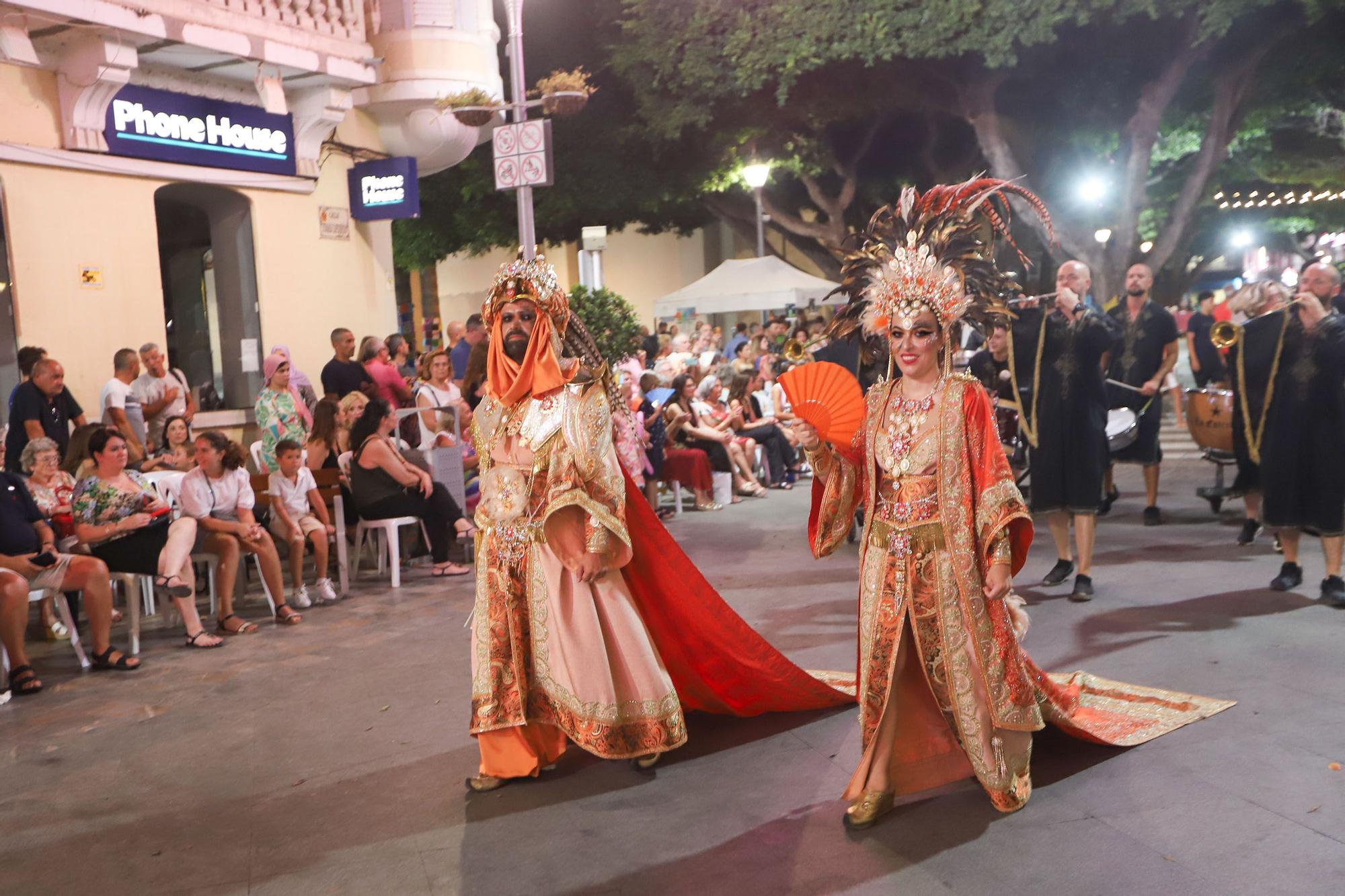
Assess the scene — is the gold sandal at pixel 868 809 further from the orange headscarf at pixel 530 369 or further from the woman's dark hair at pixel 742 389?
the woman's dark hair at pixel 742 389

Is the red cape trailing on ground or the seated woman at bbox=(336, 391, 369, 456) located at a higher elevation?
the seated woman at bbox=(336, 391, 369, 456)

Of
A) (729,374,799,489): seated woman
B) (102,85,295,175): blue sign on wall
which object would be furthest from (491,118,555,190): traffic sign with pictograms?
(729,374,799,489): seated woman

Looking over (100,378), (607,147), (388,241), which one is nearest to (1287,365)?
(100,378)

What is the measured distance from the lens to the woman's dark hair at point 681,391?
1234 cm

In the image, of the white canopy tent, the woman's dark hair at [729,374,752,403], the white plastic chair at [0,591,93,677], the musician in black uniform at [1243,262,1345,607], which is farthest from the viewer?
the white canopy tent

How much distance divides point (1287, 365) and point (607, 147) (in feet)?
51.2

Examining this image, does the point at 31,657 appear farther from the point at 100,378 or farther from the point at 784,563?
the point at 784,563

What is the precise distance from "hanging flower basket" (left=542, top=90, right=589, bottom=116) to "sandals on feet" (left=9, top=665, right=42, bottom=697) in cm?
701

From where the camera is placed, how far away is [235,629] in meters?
7.54

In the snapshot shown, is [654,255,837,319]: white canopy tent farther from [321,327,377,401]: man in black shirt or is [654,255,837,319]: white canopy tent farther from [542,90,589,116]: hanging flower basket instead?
[321,327,377,401]: man in black shirt

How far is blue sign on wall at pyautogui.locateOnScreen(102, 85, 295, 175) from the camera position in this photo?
10820 millimetres

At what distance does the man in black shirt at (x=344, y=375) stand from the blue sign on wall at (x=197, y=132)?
7.94 ft

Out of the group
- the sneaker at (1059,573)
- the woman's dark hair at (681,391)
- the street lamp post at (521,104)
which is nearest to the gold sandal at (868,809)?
the sneaker at (1059,573)

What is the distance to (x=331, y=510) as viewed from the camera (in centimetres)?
934
